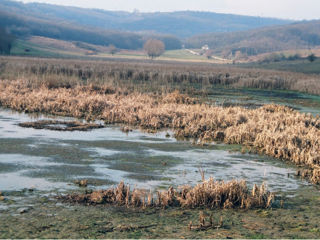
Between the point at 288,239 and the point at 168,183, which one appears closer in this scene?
the point at 288,239

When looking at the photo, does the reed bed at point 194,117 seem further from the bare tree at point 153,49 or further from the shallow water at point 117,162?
the bare tree at point 153,49

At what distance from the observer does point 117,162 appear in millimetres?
15211

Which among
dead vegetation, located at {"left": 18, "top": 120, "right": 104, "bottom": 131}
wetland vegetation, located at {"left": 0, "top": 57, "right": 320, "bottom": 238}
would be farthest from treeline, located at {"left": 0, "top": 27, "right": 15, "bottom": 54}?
dead vegetation, located at {"left": 18, "top": 120, "right": 104, "bottom": 131}

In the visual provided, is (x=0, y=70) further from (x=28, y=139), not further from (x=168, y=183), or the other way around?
(x=168, y=183)

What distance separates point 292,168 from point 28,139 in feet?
32.6

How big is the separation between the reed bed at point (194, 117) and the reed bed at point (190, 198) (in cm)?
351

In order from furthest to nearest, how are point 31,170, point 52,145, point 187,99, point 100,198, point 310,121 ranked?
point 187,99
point 310,121
point 52,145
point 31,170
point 100,198

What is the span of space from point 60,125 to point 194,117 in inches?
256

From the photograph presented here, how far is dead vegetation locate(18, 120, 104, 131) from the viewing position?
69.5ft

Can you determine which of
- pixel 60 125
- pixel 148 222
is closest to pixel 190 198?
pixel 148 222

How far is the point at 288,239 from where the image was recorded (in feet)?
29.6

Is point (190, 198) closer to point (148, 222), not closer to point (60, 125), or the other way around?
point (148, 222)

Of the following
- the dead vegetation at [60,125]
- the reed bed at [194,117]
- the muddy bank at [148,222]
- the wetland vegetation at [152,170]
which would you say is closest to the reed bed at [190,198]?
the wetland vegetation at [152,170]

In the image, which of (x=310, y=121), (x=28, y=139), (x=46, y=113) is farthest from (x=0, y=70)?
(x=310, y=121)
